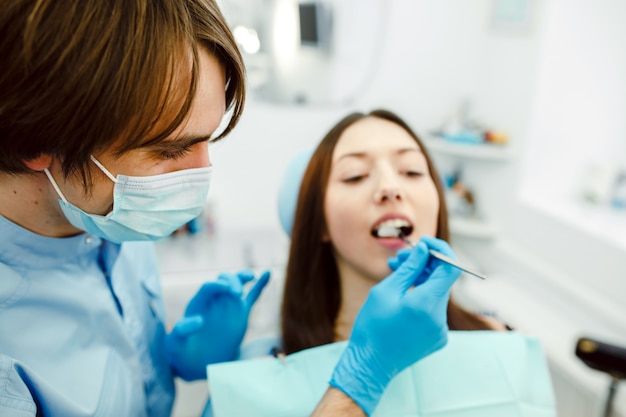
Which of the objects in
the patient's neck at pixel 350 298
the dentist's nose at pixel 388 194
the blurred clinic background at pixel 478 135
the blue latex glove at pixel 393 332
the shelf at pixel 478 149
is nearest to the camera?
the blue latex glove at pixel 393 332

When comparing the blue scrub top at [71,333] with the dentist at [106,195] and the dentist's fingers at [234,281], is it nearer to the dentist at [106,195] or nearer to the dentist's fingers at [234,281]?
the dentist at [106,195]

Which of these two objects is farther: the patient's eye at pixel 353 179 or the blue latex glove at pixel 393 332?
the patient's eye at pixel 353 179

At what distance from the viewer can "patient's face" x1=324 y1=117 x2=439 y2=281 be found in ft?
3.41

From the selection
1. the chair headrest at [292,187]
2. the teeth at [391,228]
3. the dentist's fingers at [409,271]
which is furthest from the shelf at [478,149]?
the dentist's fingers at [409,271]

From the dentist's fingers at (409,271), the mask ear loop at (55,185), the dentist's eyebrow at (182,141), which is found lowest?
the dentist's fingers at (409,271)

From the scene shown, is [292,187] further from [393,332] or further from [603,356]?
[603,356]

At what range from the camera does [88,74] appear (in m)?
0.55

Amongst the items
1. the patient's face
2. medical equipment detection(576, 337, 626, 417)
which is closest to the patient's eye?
the patient's face

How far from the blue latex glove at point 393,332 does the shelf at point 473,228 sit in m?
1.48

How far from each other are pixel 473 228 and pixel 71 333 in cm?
190

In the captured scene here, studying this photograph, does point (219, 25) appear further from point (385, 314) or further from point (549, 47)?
point (549, 47)

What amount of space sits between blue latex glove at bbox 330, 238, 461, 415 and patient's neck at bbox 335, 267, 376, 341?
0.32 metres

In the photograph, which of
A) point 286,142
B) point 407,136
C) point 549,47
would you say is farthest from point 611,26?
point 286,142

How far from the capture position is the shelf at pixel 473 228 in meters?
2.18
